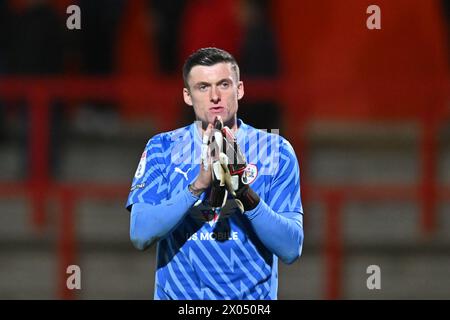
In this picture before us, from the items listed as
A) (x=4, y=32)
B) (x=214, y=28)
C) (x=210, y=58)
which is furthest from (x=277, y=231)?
(x=4, y=32)

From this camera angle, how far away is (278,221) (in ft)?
11.3

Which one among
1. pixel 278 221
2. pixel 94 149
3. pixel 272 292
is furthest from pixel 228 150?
pixel 94 149

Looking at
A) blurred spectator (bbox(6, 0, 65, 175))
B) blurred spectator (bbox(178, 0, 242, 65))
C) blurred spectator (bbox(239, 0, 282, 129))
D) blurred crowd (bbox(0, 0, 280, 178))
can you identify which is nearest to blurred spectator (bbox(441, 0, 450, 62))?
blurred crowd (bbox(0, 0, 280, 178))

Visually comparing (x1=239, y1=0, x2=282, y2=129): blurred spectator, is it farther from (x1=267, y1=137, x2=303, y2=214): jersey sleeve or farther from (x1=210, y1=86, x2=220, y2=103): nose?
(x1=210, y1=86, x2=220, y2=103): nose

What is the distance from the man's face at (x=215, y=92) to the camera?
11.5ft

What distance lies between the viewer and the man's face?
11.5 feet

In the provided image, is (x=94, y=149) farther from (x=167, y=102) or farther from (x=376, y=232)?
(x=376, y=232)

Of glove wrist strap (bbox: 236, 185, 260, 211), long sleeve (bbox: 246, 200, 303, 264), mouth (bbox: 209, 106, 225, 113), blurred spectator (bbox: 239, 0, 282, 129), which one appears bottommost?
long sleeve (bbox: 246, 200, 303, 264)

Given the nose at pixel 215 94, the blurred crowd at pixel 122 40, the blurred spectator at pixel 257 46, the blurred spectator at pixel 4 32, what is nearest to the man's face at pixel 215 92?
the nose at pixel 215 94

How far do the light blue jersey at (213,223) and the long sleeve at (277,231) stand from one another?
0.32ft

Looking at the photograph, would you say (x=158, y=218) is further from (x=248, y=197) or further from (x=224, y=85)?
(x=224, y=85)

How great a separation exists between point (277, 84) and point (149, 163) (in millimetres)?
5205

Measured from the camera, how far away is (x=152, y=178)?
3607 millimetres

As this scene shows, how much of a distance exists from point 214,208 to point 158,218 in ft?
0.60
